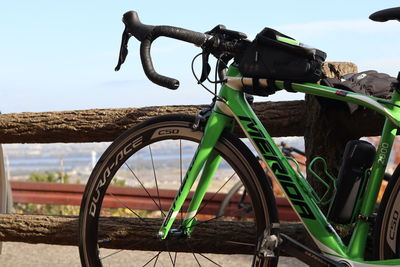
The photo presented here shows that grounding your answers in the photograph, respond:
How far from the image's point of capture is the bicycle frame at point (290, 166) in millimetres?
2754

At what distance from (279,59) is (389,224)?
0.77m

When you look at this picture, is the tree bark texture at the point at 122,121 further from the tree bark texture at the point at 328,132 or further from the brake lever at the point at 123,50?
the brake lever at the point at 123,50

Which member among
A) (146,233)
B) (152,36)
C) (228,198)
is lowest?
(228,198)

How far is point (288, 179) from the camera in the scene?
9.43ft

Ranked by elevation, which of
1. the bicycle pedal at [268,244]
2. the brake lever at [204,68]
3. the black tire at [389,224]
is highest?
the brake lever at [204,68]

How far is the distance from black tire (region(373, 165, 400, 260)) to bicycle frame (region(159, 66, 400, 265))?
5 centimetres

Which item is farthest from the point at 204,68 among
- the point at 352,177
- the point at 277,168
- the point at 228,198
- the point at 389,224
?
the point at 228,198

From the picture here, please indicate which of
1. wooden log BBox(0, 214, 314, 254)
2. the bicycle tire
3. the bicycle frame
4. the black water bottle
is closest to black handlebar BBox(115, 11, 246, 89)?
the bicycle frame

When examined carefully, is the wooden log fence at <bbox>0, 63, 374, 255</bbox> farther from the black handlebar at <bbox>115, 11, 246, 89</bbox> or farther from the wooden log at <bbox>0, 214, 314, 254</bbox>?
the black handlebar at <bbox>115, 11, 246, 89</bbox>

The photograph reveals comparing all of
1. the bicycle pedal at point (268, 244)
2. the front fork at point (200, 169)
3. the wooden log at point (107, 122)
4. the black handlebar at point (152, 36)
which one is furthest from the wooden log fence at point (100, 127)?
the black handlebar at point (152, 36)

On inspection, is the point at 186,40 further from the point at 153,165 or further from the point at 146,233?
the point at 146,233

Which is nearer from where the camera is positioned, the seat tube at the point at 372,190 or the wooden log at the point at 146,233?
the seat tube at the point at 372,190

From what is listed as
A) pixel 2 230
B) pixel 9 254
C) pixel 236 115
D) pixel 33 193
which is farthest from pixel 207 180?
pixel 33 193

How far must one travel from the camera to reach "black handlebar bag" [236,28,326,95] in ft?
9.30
